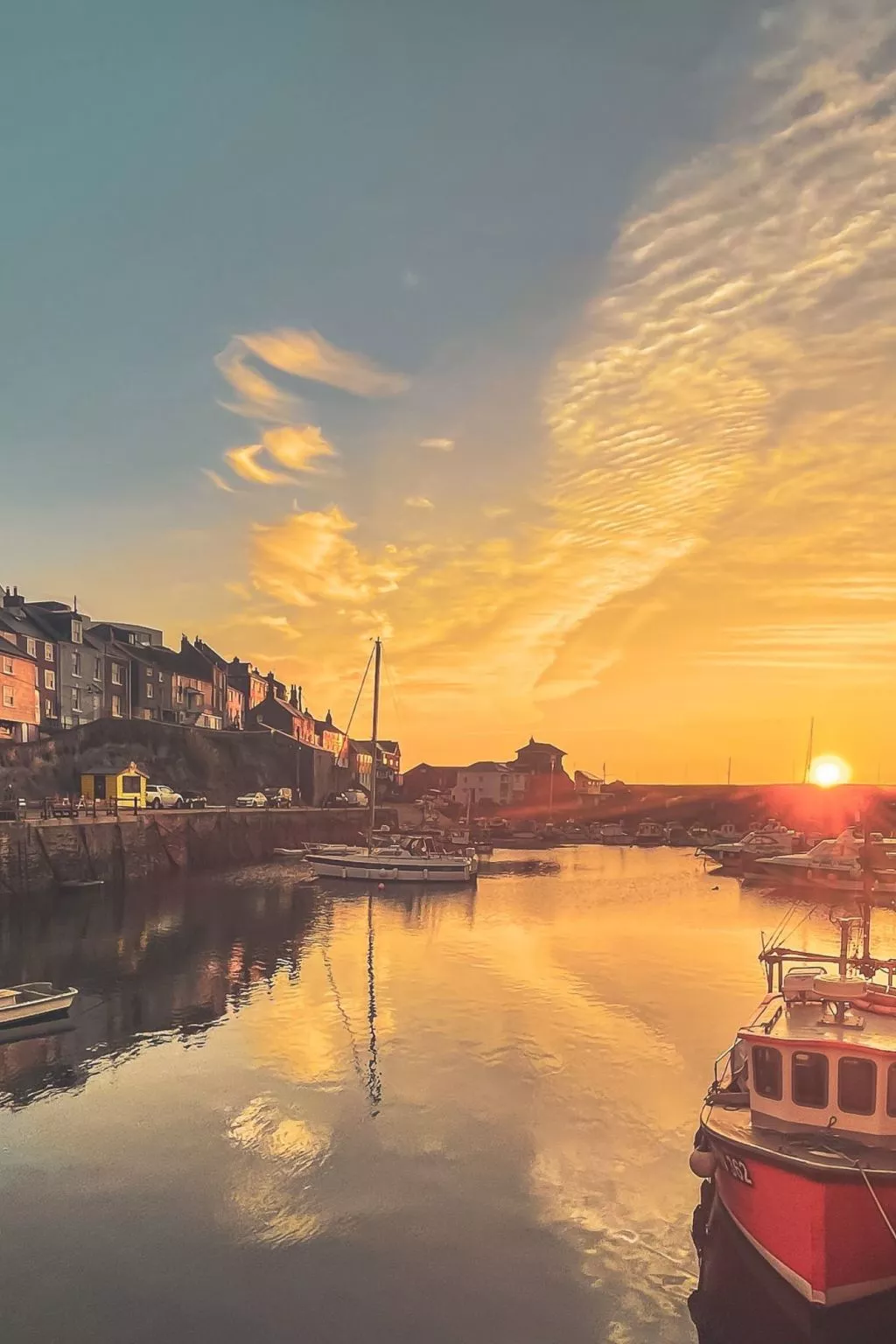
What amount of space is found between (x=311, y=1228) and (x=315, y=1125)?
17.5ft

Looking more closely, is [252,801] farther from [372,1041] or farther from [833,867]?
[372,1041]

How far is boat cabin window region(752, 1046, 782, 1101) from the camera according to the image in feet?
51.4

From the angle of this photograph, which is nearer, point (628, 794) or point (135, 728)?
point (135, 728)

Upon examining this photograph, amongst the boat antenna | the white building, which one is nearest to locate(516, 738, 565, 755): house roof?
the white building

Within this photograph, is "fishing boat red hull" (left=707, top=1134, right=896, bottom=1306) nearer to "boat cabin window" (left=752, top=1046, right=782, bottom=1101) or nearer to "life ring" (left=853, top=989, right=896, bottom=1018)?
"boat cabin window" (left=752, top=1046, right=782, bottom=1101)

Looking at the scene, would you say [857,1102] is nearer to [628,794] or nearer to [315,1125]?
[315,1125]

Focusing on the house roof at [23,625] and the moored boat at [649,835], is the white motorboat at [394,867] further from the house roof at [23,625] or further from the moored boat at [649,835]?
the moored boat at [649,835]

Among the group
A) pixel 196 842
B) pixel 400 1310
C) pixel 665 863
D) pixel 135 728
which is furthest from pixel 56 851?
pixel 665 863

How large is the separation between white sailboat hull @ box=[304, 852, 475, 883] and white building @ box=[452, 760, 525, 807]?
335 feet

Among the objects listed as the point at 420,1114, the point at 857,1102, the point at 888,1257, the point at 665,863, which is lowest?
the point at 665,863

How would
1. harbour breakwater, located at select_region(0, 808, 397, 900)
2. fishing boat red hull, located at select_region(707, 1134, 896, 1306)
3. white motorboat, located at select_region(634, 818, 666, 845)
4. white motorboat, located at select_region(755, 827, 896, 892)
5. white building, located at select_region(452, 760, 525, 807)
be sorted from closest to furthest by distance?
1. fishing boat red hull, located at select_region(707, 1134, 896, 1306)
2. harbour breakwater, located at select_region(0, 808, 397, 900)
3. white motorboat, located at select_region(755, 827, 896, 892)
4. white motorboat, located at select_region(634, 818, 666, 845)
5. white building, located at select_region(452, 760, 525, 807)


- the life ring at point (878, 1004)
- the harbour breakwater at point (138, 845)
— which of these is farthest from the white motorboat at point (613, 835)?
the life ring at point (878, 1004)

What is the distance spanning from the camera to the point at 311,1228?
17.5 meters

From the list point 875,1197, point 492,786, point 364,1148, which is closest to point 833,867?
point 364,1148
